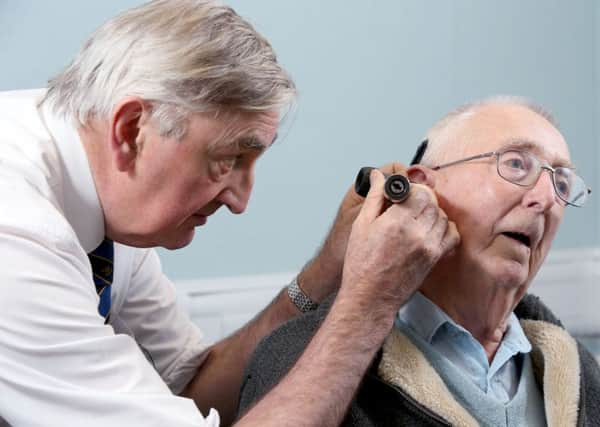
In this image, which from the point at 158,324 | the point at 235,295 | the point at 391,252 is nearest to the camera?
the point at 391,252

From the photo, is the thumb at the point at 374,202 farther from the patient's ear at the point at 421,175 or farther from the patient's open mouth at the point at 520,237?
the patient's open mouth at the point at 520,237

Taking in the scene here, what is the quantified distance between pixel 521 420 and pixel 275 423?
1.38 ft

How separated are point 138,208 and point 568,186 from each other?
0.65 meters

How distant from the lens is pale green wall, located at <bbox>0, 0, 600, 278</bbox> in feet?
6.15

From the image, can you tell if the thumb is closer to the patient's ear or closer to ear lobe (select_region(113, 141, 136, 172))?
the patient's ear

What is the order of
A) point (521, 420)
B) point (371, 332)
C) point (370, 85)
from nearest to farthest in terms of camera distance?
point (371, 332) < point (521, 420) < point (370, 85)

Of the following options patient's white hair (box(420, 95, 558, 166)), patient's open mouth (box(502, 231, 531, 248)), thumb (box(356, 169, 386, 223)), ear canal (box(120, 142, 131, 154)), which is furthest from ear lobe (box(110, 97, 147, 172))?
patient's open mouth (box(502, 231, 531, 248))

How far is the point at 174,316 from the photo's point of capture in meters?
1.70

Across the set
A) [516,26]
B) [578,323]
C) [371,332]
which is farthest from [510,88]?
[371,332]

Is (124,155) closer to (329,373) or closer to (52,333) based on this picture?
(52,333)

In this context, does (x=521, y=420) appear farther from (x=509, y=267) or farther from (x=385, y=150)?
(x=385, y=150)

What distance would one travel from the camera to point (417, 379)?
1.27 meters

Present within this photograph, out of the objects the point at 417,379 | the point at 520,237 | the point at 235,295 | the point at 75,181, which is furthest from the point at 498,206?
the point at 235,295

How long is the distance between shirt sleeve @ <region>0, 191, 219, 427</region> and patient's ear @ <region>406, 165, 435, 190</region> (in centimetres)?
48
